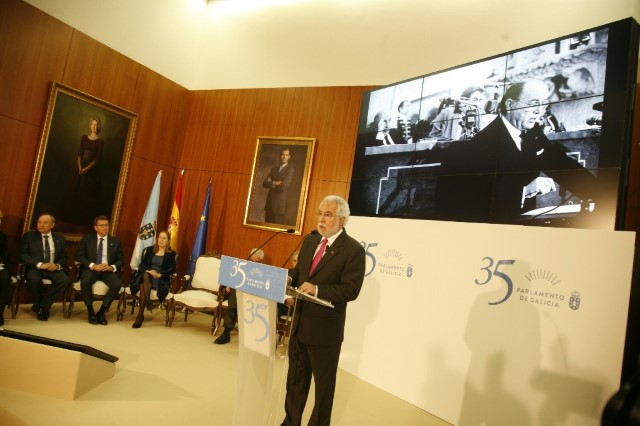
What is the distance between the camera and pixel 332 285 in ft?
8.46

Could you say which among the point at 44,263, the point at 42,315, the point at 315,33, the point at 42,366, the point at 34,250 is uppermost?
the point at 315,33

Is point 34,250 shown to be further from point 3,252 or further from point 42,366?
point 42,366

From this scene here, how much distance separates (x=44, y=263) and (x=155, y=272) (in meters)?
1.33

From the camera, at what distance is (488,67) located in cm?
531

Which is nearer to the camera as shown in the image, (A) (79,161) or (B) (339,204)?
(B) (339,204)

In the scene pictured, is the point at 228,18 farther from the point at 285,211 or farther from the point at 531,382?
the point at 531,382

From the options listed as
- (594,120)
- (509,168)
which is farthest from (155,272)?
(594,120)

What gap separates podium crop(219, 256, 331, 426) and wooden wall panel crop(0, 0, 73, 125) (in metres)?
5.16

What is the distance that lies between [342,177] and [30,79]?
4543 mm

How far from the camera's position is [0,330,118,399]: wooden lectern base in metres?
3.15

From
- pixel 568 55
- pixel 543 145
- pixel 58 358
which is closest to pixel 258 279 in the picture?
pixel 58 358

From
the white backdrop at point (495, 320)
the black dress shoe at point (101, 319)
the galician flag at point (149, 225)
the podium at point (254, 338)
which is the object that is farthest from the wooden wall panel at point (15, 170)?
the podium at point (254, 338)

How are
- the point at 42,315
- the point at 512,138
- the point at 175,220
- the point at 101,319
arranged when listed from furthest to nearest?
the point at 175,220 < the point at 101,319 < the point at 42,315 < the point at 512,138

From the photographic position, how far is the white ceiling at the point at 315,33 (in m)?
6.00
